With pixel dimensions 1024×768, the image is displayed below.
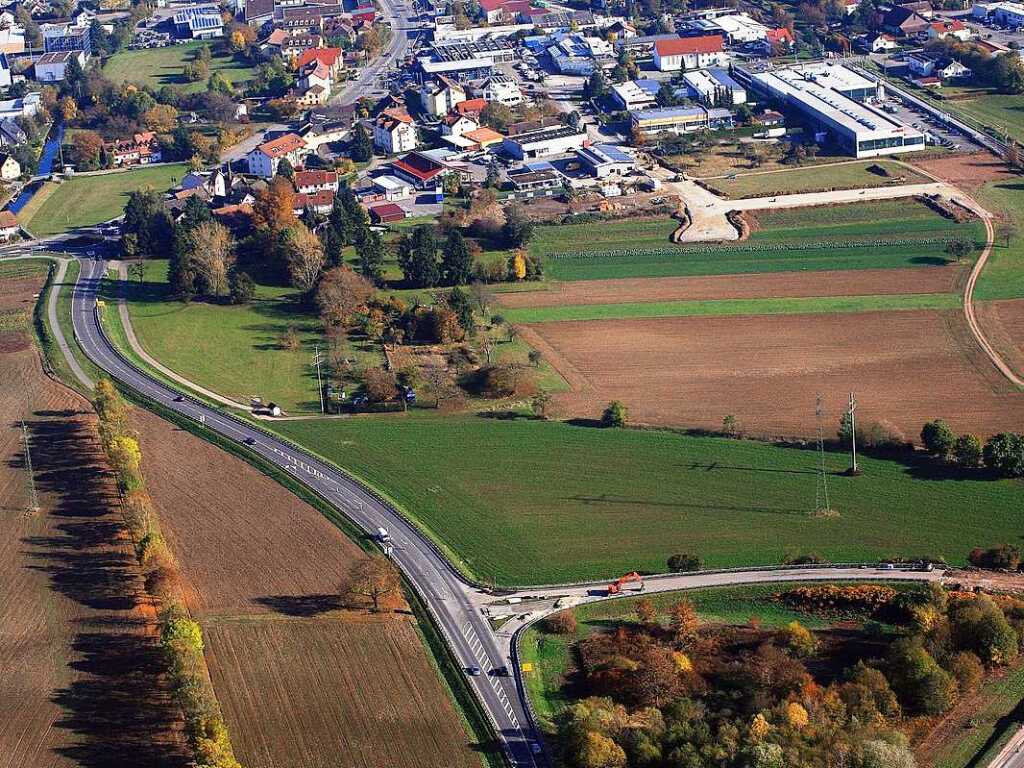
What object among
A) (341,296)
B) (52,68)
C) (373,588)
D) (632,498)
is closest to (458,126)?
(341,296)

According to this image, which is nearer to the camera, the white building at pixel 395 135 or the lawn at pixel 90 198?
the lawn at pixel 90 198

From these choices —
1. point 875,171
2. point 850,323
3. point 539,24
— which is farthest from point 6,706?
point 539,24

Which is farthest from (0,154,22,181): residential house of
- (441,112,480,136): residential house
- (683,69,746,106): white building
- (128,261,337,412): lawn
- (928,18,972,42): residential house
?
(928,18,972,42): residential house

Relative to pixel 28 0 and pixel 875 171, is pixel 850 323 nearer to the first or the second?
pixel 875 171

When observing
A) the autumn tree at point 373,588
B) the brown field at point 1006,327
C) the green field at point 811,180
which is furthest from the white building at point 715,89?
the autumn tree at point 373,588

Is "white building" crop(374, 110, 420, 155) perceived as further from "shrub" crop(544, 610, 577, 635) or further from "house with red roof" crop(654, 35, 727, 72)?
"shrub" crop(544, 610, 577, 635)

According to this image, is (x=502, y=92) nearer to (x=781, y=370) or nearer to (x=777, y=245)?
(x=777, y=245)

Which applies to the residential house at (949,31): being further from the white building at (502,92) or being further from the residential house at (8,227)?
the residential house at (8,227)
